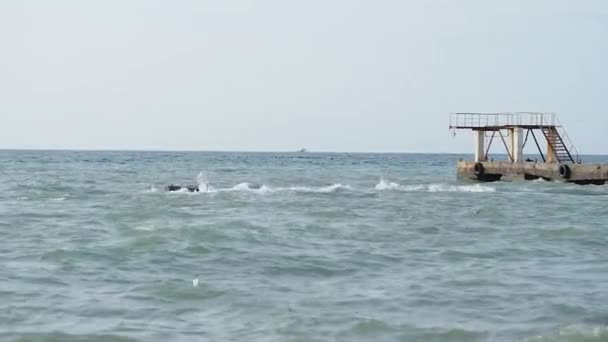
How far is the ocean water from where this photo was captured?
11.7m

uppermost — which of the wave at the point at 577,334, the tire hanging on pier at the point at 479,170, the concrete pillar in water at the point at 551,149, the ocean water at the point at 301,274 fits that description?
→ the concrete pillar in water at the point at 551,149

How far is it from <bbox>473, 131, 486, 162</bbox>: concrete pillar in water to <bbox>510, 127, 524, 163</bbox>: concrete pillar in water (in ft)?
9.61

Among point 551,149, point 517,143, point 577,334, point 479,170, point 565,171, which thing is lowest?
point 577,334

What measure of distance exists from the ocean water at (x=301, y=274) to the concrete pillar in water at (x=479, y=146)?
26.8 m

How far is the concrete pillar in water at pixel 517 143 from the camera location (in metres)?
54.5

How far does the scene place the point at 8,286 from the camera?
1438 cm

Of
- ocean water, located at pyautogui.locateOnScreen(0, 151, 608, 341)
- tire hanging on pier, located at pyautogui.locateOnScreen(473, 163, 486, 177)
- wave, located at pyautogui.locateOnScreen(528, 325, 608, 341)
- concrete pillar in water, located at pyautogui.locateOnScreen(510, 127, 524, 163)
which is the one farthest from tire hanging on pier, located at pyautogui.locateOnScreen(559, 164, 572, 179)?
wave, located at pyautogui.locateOnScreen(528, 325, 608, 341)

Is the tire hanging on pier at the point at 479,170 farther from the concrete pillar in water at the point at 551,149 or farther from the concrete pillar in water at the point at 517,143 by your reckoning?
the concrete pillar in water at the point at 551,149

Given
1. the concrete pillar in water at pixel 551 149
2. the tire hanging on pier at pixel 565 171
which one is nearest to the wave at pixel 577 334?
the tire hanging on pier at pixel 565 171

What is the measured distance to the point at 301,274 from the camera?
16.1 meters

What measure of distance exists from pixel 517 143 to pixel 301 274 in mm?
40894

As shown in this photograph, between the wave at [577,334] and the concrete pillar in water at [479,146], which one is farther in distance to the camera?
the concrete pillar in water at [479,146]

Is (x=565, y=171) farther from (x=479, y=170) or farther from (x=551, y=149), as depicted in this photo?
(x=479, y=170)

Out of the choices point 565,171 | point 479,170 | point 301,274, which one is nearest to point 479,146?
point 479,170
